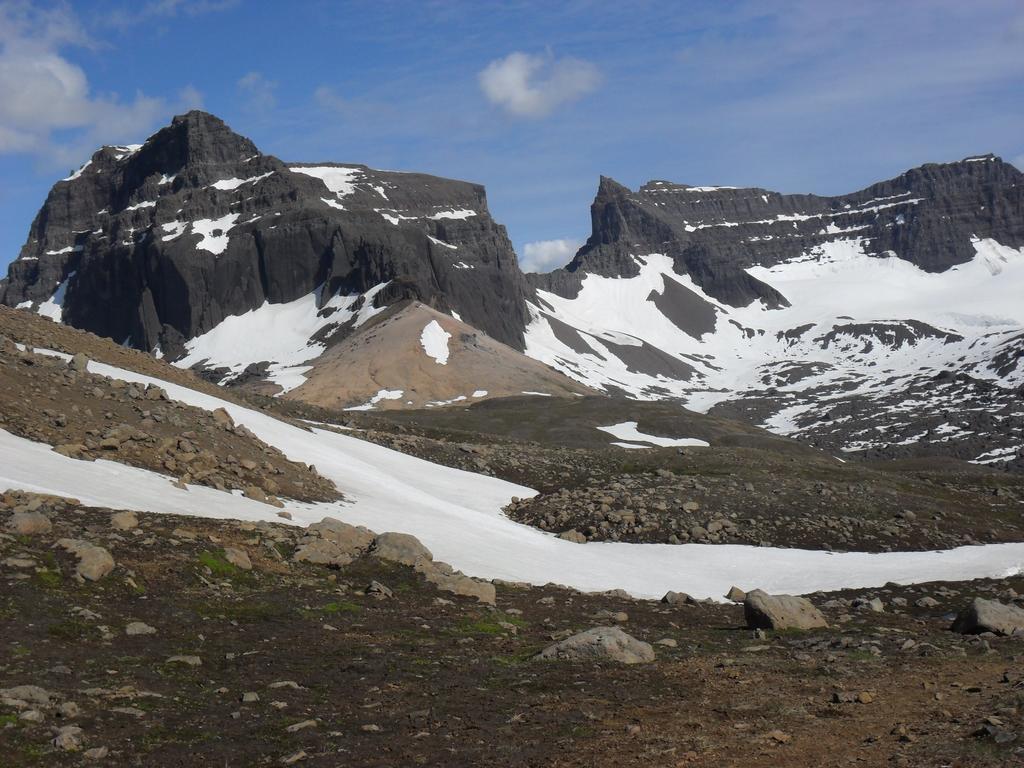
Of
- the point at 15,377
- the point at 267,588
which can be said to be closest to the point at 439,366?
the point at 15,377

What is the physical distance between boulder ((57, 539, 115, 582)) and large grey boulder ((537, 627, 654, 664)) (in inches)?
326

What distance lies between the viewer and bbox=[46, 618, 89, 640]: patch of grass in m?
15.1

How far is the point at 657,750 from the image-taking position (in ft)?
40.6

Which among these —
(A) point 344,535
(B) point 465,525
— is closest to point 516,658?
(A) point 344,535

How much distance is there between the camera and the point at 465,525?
117 feet

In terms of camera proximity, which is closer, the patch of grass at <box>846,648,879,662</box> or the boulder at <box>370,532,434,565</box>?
the patch of grass at <box>846,648,879,662</box>

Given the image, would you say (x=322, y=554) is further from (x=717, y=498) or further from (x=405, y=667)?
(x=717, y=498)

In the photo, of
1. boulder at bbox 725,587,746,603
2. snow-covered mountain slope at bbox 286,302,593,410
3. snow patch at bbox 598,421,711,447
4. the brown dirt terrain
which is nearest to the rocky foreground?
boulder at bbox 725,587,746,603

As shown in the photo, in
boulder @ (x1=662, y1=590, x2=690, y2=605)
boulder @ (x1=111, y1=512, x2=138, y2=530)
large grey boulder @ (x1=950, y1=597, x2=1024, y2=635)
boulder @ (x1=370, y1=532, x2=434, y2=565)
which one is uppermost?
boulder @ (x1=111, y1=512, x2=138, y2=530)

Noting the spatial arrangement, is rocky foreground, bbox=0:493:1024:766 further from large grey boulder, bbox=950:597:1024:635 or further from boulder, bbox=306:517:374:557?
boulder, bbox=306:517:374:557

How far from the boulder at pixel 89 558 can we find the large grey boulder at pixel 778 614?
46.4 feet

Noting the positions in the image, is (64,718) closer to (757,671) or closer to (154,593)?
(154,593)

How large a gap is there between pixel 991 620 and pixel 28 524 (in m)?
21.2

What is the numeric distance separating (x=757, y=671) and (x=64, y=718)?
11150 millimetres
